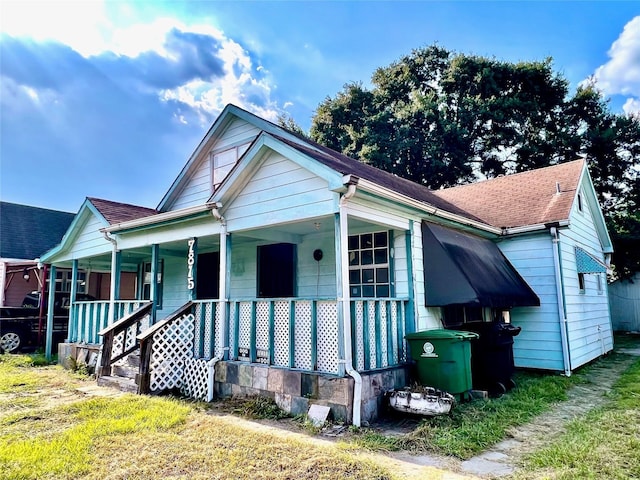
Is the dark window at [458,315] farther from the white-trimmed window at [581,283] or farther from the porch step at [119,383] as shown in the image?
the porch step at [119,383]

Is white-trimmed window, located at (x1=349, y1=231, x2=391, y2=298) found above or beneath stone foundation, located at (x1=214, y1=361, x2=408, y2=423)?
above

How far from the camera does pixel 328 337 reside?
220 inches

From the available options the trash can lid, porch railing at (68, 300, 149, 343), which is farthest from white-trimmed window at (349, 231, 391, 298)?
porch railing at (68, 300, 149, 343)

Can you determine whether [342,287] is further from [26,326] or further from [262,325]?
[26,326]

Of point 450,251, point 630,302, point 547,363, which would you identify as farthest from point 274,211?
point 630,302

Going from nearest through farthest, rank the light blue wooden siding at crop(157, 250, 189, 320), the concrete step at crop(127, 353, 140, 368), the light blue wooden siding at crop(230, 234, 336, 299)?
the concrete step at crop(127, 353, 140, 368), the light blue wooden siding at crop(230, 234, 336, 299), the light blue wooden siding at crop(157, 250, 189, 320)

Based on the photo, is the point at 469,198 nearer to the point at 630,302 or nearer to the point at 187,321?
the point at 187,321

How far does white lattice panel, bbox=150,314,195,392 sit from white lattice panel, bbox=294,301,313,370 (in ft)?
8.11

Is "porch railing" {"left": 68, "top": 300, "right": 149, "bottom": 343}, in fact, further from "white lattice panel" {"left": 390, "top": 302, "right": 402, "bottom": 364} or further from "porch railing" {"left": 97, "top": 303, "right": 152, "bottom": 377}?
"white lattice panel" {"left": 390, "top": 302, "right": 402, "bottom": 364}

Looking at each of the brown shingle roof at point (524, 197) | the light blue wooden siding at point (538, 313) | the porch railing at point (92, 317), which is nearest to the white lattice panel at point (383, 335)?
the light blue wooden siding at point (538, 313)

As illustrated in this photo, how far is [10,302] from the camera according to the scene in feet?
53.0

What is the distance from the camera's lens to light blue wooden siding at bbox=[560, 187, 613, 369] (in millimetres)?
8672

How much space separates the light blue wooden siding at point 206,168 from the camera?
10.2 metres

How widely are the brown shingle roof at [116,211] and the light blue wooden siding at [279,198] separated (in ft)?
13.7
